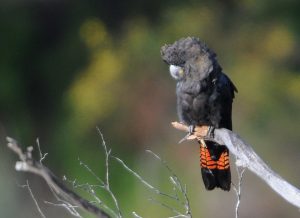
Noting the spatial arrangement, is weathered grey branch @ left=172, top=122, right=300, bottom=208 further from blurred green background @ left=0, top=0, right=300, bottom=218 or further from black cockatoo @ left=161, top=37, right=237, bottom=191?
blurred green background @ left=0, top=0, right=300, bottom=218

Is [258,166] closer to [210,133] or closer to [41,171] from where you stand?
[210,133]

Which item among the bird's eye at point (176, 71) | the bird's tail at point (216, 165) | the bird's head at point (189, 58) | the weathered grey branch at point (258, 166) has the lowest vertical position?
the bird's tail at point (216, 165)

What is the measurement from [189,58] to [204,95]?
231 mm

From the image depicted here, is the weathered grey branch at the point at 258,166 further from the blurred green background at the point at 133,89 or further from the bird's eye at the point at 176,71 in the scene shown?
the blurred green background at the point at 133,89

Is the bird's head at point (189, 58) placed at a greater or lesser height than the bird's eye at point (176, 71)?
greater

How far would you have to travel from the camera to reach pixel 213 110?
105 inches

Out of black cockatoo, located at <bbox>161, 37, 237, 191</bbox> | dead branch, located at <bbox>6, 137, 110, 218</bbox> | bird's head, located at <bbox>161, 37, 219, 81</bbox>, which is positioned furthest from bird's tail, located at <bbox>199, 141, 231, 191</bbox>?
dead branch, located at <bbox>6, 137, 110, 218</bbox>

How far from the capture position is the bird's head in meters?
2.46

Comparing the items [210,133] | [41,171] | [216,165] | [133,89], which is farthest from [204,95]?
[133,89]

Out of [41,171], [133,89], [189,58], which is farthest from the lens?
[133,89]

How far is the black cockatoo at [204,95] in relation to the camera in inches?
97.3

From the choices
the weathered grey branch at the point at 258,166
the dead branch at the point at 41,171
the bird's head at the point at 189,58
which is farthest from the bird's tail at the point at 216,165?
the dead branch at the point at 41,171

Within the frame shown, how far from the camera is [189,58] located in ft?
8.04

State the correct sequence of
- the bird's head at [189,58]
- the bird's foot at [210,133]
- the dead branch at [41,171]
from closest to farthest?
1. the dead branch at [41,171]
2. the bird's head at [189,58]
3. the bird's foot at [210,133]
